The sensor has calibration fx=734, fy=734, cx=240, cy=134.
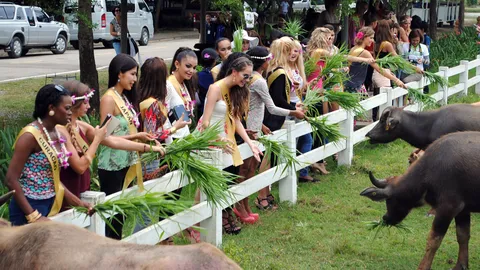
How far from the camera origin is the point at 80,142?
579 cm

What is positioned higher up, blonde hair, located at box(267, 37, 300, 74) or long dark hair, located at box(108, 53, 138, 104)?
long dark hair, located at box(108, 53, 138, 104)

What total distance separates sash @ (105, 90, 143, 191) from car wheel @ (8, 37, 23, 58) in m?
21.1

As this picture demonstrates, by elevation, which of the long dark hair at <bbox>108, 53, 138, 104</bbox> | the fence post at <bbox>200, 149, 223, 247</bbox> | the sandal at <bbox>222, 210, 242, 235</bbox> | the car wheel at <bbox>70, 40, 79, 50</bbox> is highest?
the long dark hair at <bbox>108, 53, 138, 104</bbox>

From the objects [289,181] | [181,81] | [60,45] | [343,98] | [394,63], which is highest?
[181,81]

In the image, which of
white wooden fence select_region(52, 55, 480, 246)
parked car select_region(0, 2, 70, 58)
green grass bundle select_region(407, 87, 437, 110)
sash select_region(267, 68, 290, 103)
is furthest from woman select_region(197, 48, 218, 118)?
parked car select_region(0, 2, 70, 58)

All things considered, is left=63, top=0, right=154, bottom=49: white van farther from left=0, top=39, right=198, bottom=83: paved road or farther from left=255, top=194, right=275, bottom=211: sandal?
left=255, top=194, right=275, bottom=211: sandal

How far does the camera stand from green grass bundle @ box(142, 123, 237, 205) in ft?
21.2

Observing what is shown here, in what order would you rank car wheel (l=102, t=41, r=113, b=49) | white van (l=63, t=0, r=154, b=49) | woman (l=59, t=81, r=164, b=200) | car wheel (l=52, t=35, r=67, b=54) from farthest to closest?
car wheel (l=102, t=41, r=113, b=49), white van (l=63, t=0, r=154, b=49), car wheel (l=52, t=35, r=67, b=54), woman (l=59, t=81, r=164, b=200)

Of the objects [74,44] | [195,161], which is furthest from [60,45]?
[195,161]

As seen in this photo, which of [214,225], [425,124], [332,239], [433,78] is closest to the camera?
[214,225]

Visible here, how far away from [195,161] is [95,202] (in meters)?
1.16

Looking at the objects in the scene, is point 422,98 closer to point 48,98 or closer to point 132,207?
point 132,207

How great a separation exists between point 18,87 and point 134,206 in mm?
13737

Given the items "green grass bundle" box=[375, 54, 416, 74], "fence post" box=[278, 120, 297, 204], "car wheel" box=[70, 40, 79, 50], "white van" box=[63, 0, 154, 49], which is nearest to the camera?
"fence post" box=[278, 120, 297, 204]
